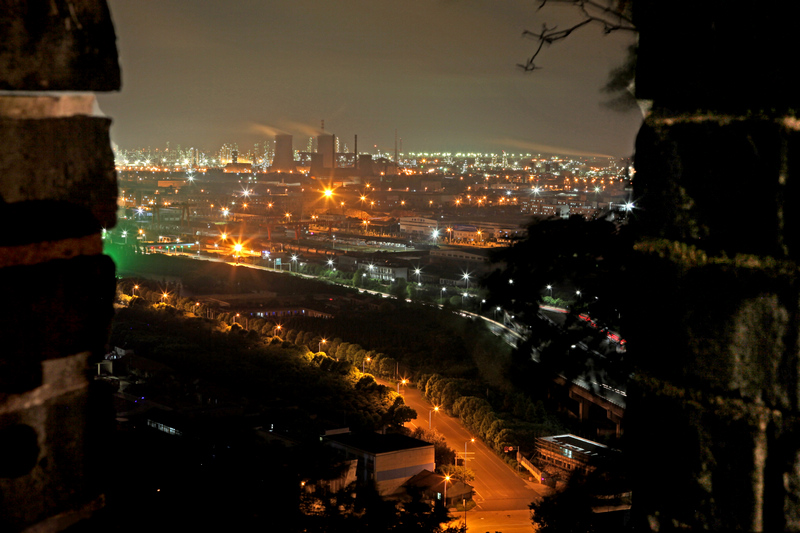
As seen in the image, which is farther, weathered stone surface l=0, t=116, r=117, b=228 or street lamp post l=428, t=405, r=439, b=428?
street lamp post l=428, t=405, r=439, b=428

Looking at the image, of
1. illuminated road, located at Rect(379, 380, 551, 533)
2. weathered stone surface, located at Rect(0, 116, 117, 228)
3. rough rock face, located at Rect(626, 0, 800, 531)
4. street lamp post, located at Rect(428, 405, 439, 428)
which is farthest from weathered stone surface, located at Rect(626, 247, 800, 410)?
street lamp post, located at Rect(428, 405, 439, 428)

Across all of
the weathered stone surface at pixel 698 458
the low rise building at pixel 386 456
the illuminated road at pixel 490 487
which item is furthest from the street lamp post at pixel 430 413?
the weathered stone surface at pixel 698 458

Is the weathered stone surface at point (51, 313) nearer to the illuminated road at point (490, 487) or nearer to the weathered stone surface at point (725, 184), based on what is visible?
the weathered stone surface at point (725, 184)

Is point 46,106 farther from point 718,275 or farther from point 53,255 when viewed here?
point 718,275

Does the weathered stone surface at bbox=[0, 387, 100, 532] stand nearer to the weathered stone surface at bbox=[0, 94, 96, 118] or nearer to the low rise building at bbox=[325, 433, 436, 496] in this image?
the weathered stone surface at bbox=[0, 94, 96, 118]

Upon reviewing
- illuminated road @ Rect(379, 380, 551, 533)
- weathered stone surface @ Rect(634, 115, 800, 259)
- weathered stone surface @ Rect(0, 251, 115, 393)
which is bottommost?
illuminated road @ Rect(379, 380, 551, 533)

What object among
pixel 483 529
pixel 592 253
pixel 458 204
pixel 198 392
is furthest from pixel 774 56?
pixel 458 204
